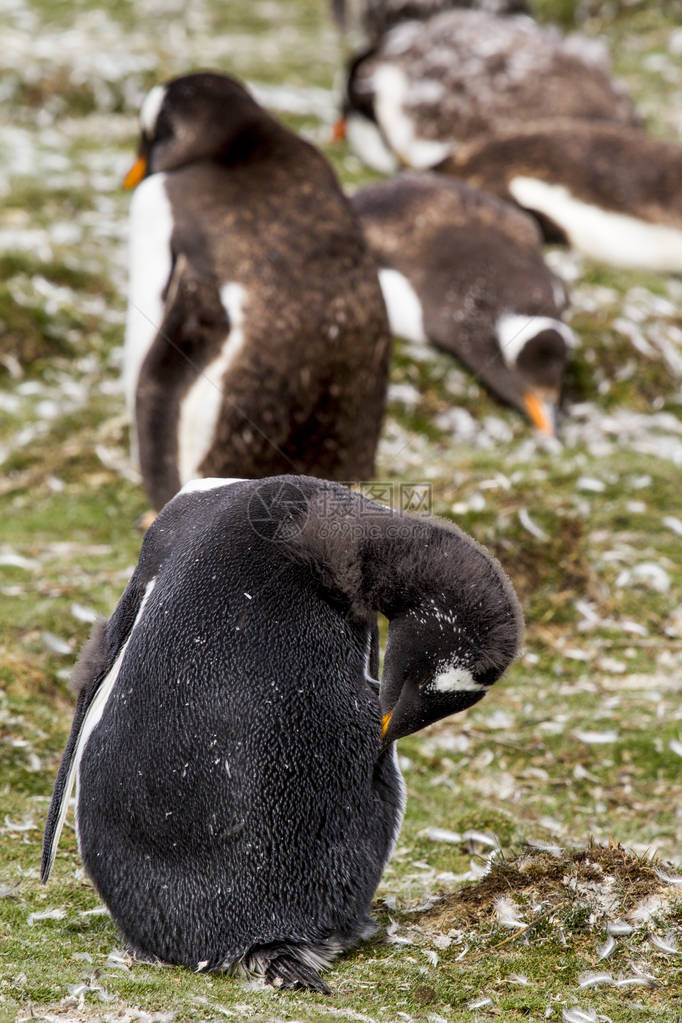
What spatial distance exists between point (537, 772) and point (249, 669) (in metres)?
1.90

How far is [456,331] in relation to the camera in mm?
7594

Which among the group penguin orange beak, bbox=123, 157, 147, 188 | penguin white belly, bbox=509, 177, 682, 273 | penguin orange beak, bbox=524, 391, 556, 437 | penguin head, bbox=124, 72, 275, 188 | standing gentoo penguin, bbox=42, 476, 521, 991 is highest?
penguin head, bbox=124, 72, 275, 188

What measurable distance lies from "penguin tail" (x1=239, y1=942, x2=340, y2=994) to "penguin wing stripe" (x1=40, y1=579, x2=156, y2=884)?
622 millimetres

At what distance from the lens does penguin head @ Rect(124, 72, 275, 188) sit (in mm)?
5516

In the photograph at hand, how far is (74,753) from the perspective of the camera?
3.34 meters

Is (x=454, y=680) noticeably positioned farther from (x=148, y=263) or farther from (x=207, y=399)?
(x=148, y=263)

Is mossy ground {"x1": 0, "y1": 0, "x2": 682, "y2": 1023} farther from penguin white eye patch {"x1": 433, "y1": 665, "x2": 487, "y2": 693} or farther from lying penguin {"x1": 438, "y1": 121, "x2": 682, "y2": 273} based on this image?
penguin white eye patch {"x1": 433, "y1": 665, "x2": 487, "y2": 693}

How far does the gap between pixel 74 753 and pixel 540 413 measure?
4326 mm

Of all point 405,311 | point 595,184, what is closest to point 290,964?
point 405,311

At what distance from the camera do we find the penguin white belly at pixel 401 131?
34.1 ft

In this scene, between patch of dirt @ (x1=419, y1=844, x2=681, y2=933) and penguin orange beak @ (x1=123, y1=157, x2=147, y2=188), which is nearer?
patch of dirt @ (x1=419, y1=844, x2=681, y2=933)

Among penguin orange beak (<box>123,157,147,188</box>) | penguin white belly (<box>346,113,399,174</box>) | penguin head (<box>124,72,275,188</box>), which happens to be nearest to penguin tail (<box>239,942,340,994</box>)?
penguin head (<box>124,72,275,188</box>)

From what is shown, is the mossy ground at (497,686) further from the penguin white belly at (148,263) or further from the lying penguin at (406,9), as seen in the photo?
the lying penguin at (406,9)

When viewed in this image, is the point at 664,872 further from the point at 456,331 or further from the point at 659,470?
the point at 456,331
